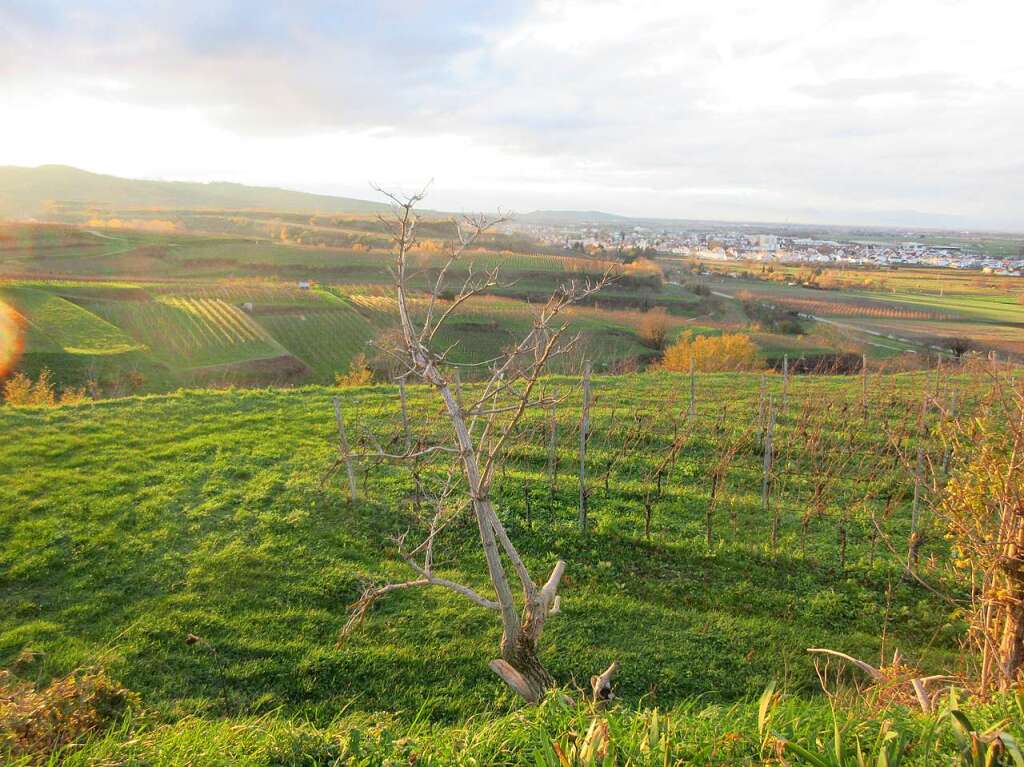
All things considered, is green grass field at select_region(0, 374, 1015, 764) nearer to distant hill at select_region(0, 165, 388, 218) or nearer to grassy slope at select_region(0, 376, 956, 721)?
grassy slope at select_region(0, 376, 956, 721)

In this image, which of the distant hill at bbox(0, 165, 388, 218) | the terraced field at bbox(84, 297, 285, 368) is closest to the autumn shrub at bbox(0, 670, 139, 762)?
the terraced field at bbox(84, 297, 285, 368)

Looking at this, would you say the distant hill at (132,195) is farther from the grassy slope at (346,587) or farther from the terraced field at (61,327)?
the grassy slope at (346,587)

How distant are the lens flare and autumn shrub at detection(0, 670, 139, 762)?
35176 mm

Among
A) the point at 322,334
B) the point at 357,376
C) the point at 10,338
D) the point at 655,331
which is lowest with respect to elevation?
the point at 357,376

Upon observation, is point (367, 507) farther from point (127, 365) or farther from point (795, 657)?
point (127, 365)

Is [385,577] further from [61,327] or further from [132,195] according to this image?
[132,195]

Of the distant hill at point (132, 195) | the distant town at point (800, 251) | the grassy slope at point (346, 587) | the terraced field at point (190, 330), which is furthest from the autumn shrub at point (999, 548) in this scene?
the distant hill at point (132, 195)

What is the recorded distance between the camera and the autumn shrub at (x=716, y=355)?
98.0 feet

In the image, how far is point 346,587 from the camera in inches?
277

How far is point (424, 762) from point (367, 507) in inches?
273

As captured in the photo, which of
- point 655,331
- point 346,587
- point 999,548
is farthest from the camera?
point 655,331

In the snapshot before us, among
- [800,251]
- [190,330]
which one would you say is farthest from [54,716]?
[800,251]

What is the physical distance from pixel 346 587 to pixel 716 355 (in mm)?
27975

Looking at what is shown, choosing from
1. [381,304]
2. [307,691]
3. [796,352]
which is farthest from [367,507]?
[381,304]
